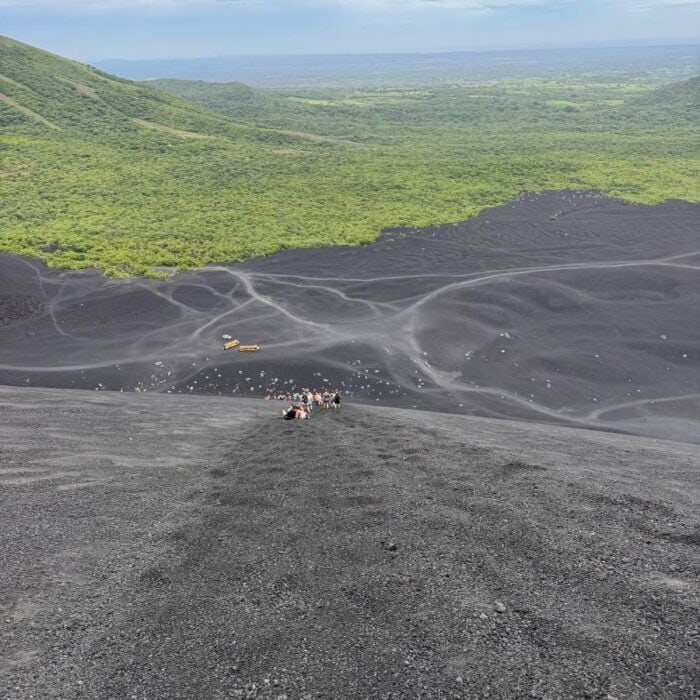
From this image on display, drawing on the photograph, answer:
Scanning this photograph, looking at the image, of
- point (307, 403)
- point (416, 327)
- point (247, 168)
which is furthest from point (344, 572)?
point (247, 168)

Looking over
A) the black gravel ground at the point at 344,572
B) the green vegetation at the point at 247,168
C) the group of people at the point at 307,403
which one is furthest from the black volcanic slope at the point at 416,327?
the black gravel ground at the point at 344,572

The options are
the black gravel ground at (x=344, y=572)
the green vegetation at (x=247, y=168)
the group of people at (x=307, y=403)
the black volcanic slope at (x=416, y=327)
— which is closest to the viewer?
the black gravel ground at (x=344, y=572)

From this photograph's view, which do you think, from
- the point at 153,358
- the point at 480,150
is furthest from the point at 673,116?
the point at 153,358

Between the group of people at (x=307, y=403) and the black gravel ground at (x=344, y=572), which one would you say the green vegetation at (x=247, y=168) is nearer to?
the group of people at (x=307, y=403)

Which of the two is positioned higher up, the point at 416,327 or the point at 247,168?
the point at 247,168

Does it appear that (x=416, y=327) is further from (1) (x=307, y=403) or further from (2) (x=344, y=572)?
(2) (x=344, y=572)

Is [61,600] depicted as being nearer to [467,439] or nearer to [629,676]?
[629,676]
